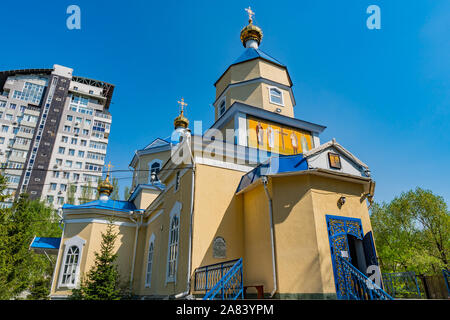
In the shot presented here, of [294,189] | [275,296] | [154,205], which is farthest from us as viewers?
[154,205]

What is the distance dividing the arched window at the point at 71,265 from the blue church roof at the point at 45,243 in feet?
3.97

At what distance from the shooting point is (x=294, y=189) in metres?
7.68

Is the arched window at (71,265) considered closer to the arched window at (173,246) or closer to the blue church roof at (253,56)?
the arched window at (173,246)

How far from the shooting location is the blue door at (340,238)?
6.71 m

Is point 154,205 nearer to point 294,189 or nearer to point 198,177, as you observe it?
point 198,177

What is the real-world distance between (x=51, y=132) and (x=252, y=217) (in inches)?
1687

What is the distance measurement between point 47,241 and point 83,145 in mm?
31309

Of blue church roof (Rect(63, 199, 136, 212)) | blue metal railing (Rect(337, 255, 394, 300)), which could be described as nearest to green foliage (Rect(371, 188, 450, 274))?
blue metal railing (Rect(337, 255, 394, 300))

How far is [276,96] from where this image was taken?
13133 mm

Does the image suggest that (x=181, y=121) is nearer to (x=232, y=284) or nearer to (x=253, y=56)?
(x=253, y=56)

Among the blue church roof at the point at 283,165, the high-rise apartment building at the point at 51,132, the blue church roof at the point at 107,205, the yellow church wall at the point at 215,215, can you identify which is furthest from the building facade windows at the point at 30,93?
the blue church roof at the point at 283,165

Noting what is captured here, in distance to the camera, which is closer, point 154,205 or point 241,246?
point 241,246
